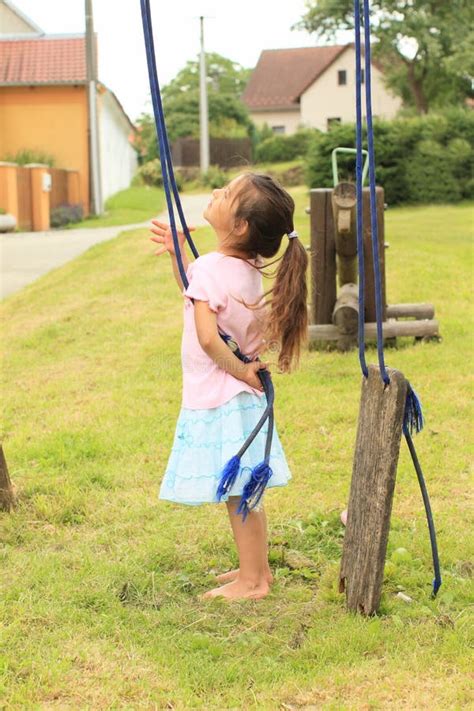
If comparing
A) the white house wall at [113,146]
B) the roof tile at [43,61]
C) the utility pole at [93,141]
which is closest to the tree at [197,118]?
the white house wall at [113,146]

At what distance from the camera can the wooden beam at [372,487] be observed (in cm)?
287

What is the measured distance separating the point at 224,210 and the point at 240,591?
1221mm

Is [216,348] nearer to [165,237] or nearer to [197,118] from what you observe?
[165,237]

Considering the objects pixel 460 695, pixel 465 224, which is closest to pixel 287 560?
pixel 460 695

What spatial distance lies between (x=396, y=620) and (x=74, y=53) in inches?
943

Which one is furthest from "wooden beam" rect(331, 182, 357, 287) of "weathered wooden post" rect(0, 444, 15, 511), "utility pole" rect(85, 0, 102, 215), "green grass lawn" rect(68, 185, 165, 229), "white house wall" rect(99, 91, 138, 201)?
"white house wall" rect(99, 91, 138, 201)

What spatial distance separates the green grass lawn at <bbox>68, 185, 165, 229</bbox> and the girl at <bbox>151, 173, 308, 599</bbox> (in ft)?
62.0

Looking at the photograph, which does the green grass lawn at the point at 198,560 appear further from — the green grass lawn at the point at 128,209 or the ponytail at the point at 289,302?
the green grass lawn at the point at 128,209

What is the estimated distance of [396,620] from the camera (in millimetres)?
A: 2957

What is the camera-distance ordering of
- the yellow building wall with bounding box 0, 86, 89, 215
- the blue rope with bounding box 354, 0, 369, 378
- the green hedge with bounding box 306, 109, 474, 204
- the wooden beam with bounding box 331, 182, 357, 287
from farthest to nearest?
1. the yellow building wall with bounding box 0, 86, 89, 215
2. the green hedge with bounding box 306, 109, 474, 204
3. the wooden beam with bounding box 331, 182, 357, 287
4. the blue rope with bounding box 354, 0, 369, 378

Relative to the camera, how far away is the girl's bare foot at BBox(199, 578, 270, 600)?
3193 mm

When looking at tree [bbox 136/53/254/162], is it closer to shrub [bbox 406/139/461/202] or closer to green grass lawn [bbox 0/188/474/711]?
shrub [bbox 406/139/461/202]

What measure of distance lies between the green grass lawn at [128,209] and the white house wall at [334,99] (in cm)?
1881

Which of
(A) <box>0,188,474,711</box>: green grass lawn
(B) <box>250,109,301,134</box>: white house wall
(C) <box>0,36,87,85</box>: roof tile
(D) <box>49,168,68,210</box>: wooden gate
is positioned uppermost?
(B) <box>250,109,301,134</box>: white house wall
